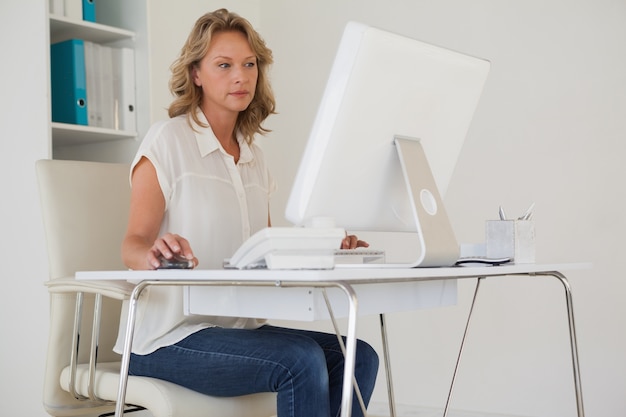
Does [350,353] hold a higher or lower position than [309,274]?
lower

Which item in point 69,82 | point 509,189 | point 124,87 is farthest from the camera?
point 509,189

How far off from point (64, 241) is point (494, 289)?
1.83 meters

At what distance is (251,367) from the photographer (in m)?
1.66

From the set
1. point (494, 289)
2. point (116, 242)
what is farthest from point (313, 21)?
point (116, 242)

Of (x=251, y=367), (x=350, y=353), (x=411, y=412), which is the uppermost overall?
(x=350, y=353)

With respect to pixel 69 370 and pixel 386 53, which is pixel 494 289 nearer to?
pixel 69 370

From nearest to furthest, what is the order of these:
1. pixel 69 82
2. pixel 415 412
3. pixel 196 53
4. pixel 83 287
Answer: pixel 83 287 < pixel 196 53 < pixel 69 82 < pixel 415 412

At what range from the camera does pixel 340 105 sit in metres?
1.47

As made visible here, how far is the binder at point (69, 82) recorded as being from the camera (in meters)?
2.96

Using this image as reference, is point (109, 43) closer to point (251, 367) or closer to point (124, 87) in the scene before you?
point (124, 87)

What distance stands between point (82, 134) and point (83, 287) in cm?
117

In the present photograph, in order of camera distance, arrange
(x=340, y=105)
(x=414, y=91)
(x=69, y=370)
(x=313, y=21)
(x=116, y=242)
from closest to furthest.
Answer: (x=340, y=105) → (x=414, y=91) → (x=69, y=370) → (x=116, y=242) → (x=313, y=21)

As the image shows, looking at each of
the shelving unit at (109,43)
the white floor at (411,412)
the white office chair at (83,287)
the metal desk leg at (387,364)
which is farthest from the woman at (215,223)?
the white floor at (411,412)

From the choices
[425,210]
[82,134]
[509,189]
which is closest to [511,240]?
[425,210]
